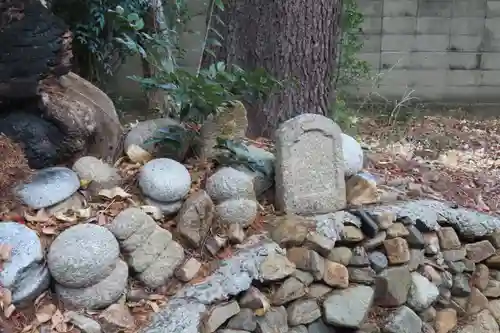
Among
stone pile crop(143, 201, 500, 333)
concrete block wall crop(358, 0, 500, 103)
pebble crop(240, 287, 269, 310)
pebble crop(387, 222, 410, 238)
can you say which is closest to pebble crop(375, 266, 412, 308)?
stone pile crop(143, 201, 500, 333)

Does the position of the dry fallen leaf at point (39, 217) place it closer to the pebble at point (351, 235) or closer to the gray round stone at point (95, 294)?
the gray round stone at point (95, 294)

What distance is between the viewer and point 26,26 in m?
1.82

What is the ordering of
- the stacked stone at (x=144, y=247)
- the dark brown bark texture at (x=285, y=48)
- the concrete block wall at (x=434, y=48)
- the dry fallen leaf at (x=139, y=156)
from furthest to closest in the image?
the concrete block wall at (x=434, y=48) < the dark brown bark texture at (x=285, y=48) < the dry fallen leaf at (x=139, y=156) < the stacked stone at (x=144, y=247)

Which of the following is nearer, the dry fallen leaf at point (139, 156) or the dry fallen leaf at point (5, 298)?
the dry fallen leaf at point (5, 298)

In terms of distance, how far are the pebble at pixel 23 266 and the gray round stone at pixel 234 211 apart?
57 centimetres

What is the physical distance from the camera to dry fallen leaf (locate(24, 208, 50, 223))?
1.77 meters

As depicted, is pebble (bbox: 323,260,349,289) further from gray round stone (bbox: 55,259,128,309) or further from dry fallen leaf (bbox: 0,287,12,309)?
dry fallen leaf (bbox: 0,287,12,309)

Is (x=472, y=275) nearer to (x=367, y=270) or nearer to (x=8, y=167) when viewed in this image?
(x=367, y=270)

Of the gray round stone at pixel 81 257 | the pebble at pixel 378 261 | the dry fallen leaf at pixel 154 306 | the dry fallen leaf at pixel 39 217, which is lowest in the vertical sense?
the pebble at pixel 378 261

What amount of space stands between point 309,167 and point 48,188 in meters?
0.85

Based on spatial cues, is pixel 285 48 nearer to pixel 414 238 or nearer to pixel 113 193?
pixel 414 238

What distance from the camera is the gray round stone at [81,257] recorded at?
1.65m

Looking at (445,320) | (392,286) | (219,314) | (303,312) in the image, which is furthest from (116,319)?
(445,320)

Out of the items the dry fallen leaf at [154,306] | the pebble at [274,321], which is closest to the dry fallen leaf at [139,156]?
the dry fallen leaf at [154,306]
